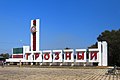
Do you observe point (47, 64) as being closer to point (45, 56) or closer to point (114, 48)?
point (45, 56)

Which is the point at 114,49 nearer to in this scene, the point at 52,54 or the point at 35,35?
the point at 52,54

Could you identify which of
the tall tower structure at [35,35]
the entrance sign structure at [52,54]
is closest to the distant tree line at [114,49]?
the entrance sign structure at [52,54]

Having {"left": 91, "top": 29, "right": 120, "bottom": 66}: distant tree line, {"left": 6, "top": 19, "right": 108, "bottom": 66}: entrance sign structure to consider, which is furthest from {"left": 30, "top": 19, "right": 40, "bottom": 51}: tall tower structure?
{"left": 91, "top": 29, "right": 120, "bottom": 66}: distant tree line

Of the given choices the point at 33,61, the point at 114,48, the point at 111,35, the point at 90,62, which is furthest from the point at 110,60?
the point at 33,61

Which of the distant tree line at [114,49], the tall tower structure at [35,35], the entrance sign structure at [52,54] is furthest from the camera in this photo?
the distant tree line at [114,49]

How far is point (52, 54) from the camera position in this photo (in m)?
63.4

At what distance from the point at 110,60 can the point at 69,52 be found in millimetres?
16117

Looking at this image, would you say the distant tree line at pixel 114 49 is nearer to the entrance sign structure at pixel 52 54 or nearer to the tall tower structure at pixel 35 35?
the entrance sign structure at pixel 52 54

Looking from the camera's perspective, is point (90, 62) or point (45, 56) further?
point (45, 56)

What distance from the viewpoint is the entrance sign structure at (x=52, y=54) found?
5692 cm

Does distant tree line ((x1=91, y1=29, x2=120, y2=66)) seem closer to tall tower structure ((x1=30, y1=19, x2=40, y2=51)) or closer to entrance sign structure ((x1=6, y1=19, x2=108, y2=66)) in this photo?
entrance sign structure ((x1=6, y1=19, x2=108, y2=66))

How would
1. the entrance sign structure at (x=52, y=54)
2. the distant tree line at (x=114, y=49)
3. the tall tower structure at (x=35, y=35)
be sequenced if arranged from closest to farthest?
1. the entrance sign structure at (x=52, y=54)
2. the tall tower structure at (x=35, y=35)
3. the distant tree line at (x=114, y=49)

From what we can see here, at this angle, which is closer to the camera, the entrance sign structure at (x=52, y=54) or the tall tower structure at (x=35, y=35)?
the entrance sign structure at (x=52, y=54)

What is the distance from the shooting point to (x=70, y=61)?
5991cm
